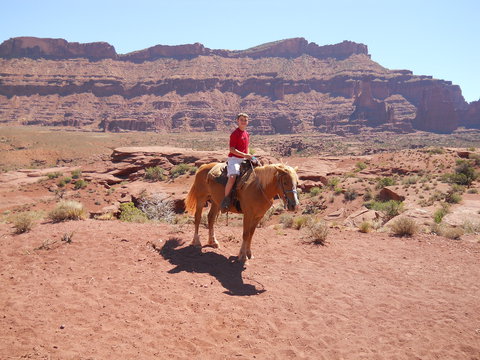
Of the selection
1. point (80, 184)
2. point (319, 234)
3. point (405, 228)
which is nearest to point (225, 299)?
point (319, 234)

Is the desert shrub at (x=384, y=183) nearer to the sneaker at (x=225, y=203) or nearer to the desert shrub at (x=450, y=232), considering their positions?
the desert shrub at (x=450, y=232)

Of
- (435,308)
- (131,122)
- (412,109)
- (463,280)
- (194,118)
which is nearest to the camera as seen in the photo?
(435,308)

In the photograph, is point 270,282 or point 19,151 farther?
point 19,151

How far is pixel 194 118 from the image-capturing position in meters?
124

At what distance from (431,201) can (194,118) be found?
379 ft

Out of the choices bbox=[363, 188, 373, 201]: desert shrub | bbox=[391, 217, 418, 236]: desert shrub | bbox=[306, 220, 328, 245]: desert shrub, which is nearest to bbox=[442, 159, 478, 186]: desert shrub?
bbox=[363, 188, 373, 201]: desert shrub

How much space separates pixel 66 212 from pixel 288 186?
634 cm

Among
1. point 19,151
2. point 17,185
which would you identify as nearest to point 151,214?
point 17,185

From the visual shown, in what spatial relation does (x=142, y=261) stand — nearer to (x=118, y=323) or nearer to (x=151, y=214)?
(x=118, y=323)

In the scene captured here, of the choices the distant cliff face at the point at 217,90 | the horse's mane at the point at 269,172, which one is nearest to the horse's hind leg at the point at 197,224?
the horse's mane at the point at 269,172

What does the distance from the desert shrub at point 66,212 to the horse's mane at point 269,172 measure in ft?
18.1

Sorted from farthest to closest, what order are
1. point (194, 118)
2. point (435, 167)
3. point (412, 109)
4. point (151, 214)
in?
point (412, 109)
point (194, 118)
point (435, 167)
point (151, 214)

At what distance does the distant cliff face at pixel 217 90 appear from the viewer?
119 meters

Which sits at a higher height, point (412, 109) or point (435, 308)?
point (412, 109)
